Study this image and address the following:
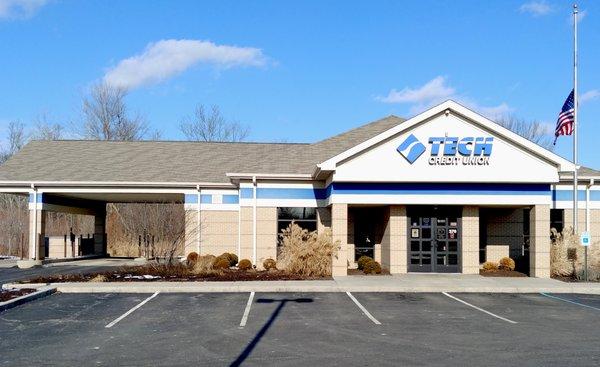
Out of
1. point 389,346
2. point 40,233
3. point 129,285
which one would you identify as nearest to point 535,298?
point 389,346

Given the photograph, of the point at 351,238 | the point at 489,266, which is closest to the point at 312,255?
the point at 351,238

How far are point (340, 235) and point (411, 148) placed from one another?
4043 millimetres

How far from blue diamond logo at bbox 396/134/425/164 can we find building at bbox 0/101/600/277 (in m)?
0.04

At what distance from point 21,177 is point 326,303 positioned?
62.3ft

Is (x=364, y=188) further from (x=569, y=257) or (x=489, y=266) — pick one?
(x=569, y=257)

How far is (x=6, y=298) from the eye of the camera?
638 inches

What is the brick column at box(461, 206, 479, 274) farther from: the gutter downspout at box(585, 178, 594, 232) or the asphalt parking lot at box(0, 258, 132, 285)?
the asphalt parking lot at box(0, 258, 132, 285)

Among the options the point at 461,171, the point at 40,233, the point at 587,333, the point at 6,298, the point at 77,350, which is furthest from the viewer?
the point at 40,233

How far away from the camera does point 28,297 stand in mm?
16562

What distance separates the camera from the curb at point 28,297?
15.2m

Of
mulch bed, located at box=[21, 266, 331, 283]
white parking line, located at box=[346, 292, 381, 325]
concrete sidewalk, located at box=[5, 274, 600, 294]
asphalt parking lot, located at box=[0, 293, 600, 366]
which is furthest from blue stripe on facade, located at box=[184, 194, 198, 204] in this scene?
white parking line, located at box=[346, 292, 381, 325]

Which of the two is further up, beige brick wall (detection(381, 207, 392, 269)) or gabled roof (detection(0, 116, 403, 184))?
gabled roof (detection(0, 116, 403, 184))

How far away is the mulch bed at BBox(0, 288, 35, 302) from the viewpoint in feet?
53.2

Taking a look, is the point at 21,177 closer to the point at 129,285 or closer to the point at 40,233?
the point at 40,233
